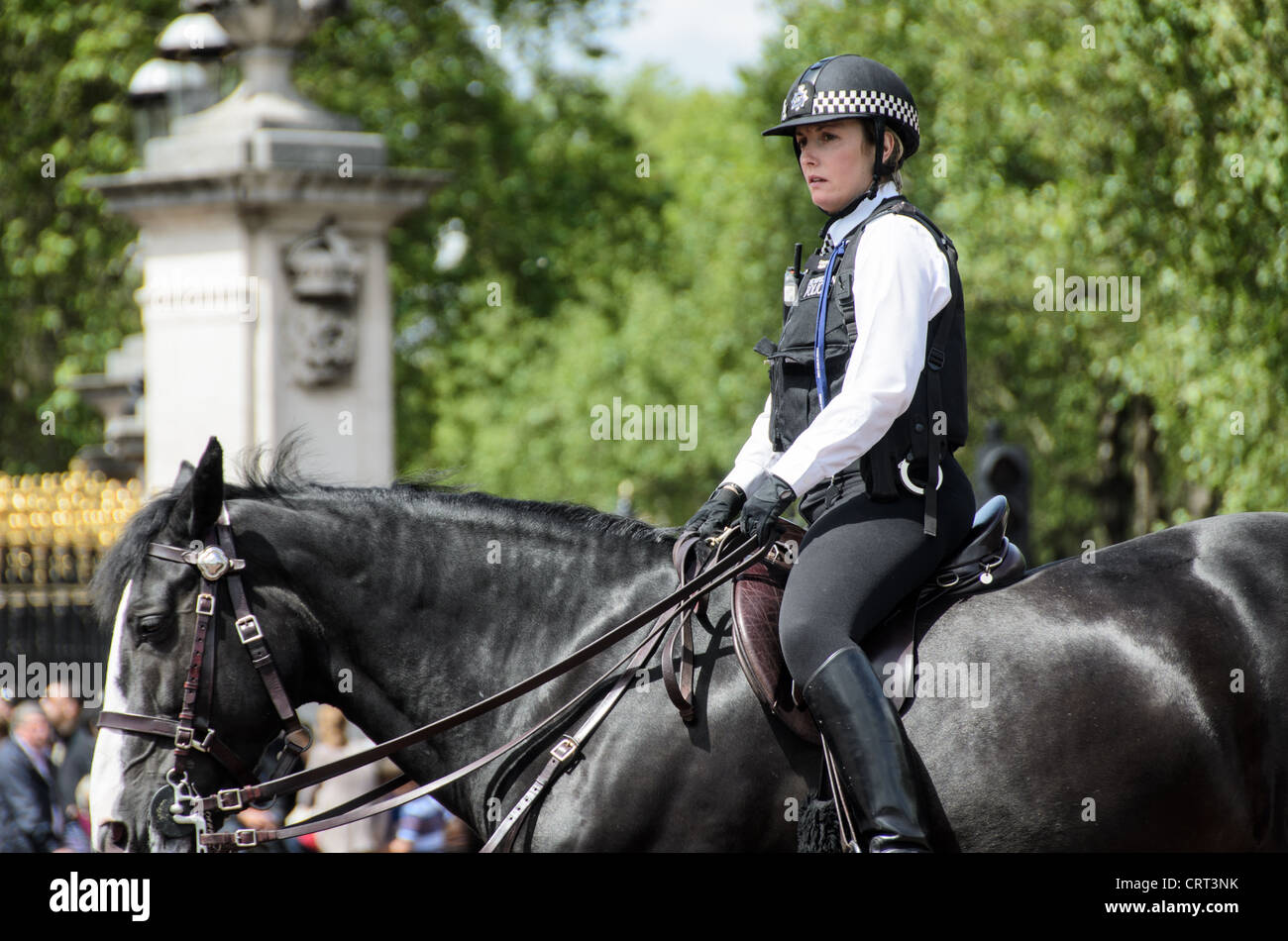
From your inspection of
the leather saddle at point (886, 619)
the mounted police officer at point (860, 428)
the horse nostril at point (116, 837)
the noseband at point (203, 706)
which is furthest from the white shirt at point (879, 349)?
the horse nostril at point (116, 837)

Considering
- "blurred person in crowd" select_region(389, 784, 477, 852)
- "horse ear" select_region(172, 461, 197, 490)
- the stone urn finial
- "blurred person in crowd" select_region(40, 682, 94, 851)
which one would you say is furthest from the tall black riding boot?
the stone urn finial

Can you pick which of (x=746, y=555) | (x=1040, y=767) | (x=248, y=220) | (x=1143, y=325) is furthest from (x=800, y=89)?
(x=1143, y=325)

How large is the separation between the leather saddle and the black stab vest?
20 centimetres

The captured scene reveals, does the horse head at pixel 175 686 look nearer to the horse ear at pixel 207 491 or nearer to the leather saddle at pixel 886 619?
the horse ear at pixel 207 491

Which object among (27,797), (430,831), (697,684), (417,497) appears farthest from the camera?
(27,797)

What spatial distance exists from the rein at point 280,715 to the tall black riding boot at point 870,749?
398 mm

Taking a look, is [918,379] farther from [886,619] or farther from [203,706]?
[203,706]

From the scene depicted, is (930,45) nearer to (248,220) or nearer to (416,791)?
(248,220)

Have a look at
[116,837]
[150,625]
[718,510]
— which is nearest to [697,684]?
[718,510]

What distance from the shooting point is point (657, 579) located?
4.56 metres

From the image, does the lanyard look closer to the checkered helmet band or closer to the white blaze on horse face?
the checkered helmet band

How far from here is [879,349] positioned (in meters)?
4.08

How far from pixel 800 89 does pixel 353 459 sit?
21.7 feet

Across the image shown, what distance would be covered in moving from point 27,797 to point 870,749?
6605 millimetres
